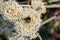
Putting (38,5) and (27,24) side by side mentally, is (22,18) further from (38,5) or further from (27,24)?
(38,5)

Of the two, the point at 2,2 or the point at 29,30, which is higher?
the point at 2,2

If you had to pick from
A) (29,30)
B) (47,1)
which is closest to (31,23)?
(29,30)

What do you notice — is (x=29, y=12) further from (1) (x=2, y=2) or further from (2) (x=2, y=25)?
(2) (x=2, y=25)

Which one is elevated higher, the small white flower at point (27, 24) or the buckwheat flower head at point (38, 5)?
the buckwheat flower head at point (38, 5)

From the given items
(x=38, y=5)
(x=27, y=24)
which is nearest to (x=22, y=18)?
(x=27, y=24)

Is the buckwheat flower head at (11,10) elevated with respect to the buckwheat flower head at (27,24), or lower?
elevated
